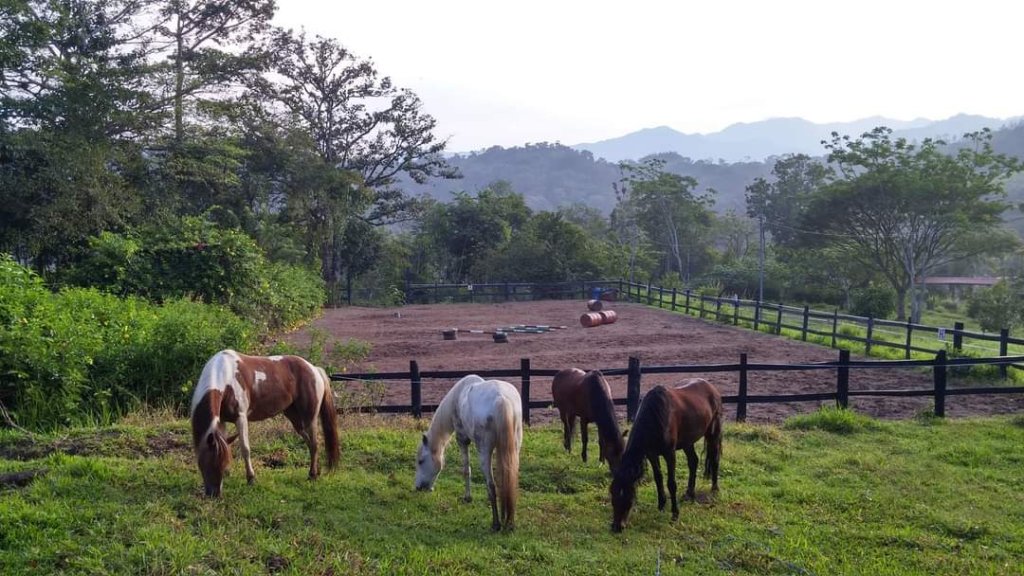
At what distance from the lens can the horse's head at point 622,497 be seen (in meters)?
5.00

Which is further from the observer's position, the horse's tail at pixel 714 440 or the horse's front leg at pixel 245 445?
the horse's tail at pixel 714 440

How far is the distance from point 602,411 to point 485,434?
1184mm

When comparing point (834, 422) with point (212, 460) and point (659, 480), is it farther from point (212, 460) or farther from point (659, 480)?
point (212, 460)

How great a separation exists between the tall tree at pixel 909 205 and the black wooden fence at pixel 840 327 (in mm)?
5766

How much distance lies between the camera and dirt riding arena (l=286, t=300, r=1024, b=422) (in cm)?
1079

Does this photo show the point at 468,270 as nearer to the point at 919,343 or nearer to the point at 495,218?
the point at 495,218

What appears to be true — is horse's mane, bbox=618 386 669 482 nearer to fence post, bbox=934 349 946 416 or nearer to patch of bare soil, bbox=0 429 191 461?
patch of bare soil, bbox=0 429 191 461

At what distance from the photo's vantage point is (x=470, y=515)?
17.2 ft

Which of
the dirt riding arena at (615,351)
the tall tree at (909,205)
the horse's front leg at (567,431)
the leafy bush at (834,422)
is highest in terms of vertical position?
the tall tree at (909,205)

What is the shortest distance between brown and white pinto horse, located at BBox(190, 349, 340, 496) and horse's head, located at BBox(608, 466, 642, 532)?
263 cm

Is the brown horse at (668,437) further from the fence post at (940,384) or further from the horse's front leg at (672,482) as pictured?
the fence post at (940,384)

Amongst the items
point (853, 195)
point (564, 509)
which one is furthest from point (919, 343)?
point (564, 509)

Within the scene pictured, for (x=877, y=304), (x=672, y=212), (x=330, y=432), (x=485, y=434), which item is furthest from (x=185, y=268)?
(x=672, y=212)

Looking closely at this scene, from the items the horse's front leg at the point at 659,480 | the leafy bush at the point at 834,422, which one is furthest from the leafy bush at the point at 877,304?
the horse's front leg at the point at 659,480
